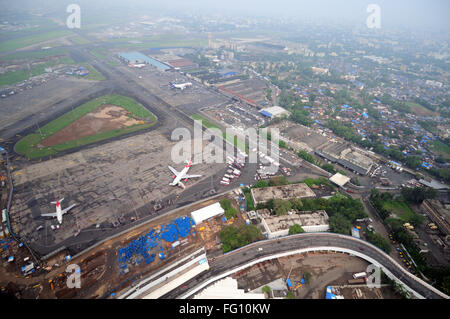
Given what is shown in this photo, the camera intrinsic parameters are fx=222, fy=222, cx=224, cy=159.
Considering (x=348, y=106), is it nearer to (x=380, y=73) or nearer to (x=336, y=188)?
(x=336, y=188)

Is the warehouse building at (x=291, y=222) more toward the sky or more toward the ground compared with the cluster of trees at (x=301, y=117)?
more toward the ground

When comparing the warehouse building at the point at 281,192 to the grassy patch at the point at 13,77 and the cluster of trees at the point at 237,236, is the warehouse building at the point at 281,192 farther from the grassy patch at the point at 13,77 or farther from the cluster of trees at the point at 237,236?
the grassy patch at the point at 13,77

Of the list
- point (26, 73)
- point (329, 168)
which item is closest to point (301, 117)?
point (329, 168)

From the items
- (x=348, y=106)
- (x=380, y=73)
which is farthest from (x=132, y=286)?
(x=380, y=73)

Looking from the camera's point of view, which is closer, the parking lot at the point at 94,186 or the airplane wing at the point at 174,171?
the parking lot at the point at 94,186

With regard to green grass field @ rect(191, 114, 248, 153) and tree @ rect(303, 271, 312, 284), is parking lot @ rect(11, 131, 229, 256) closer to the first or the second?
green grass field @ rect(191, 114, 248, 153)

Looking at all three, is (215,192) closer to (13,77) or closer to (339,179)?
(339,179)

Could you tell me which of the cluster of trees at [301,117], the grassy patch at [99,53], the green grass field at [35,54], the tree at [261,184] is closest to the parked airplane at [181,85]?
the cluster of trees at [301,117]
